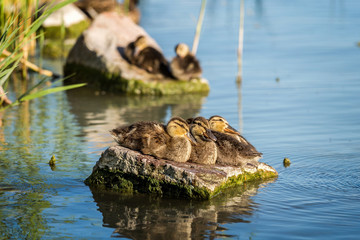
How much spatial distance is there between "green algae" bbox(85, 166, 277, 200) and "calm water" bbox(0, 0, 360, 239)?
106mm

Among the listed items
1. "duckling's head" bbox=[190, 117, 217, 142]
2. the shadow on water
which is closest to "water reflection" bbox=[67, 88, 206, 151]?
the shadow on water

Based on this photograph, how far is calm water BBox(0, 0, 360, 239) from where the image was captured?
5.96 metres

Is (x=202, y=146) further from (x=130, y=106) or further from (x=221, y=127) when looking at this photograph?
(x=130, y=106)

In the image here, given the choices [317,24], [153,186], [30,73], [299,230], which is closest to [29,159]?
[153,186]

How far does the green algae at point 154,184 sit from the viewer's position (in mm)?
6629

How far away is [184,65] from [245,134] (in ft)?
11.5

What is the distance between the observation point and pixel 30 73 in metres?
14.6

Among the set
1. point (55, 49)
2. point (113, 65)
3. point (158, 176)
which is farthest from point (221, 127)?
point (55, 49)

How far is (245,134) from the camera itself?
949 cm

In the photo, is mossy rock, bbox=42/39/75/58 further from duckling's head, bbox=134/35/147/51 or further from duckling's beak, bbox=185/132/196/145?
duckling's beak, bbox=185/132/196/145

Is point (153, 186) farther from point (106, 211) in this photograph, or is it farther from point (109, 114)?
point (109, 114)

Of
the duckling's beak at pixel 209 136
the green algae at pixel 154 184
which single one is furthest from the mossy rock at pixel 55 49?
the duckling's beak at pixel 209 136

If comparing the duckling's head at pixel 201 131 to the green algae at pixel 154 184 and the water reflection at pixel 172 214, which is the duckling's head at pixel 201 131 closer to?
the green algae at pixel 154 184

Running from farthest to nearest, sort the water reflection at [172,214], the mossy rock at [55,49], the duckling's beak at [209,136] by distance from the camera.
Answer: the mossy rock at [55,49], the duckling's beak at [209,136], the water reflection at [172,214]
